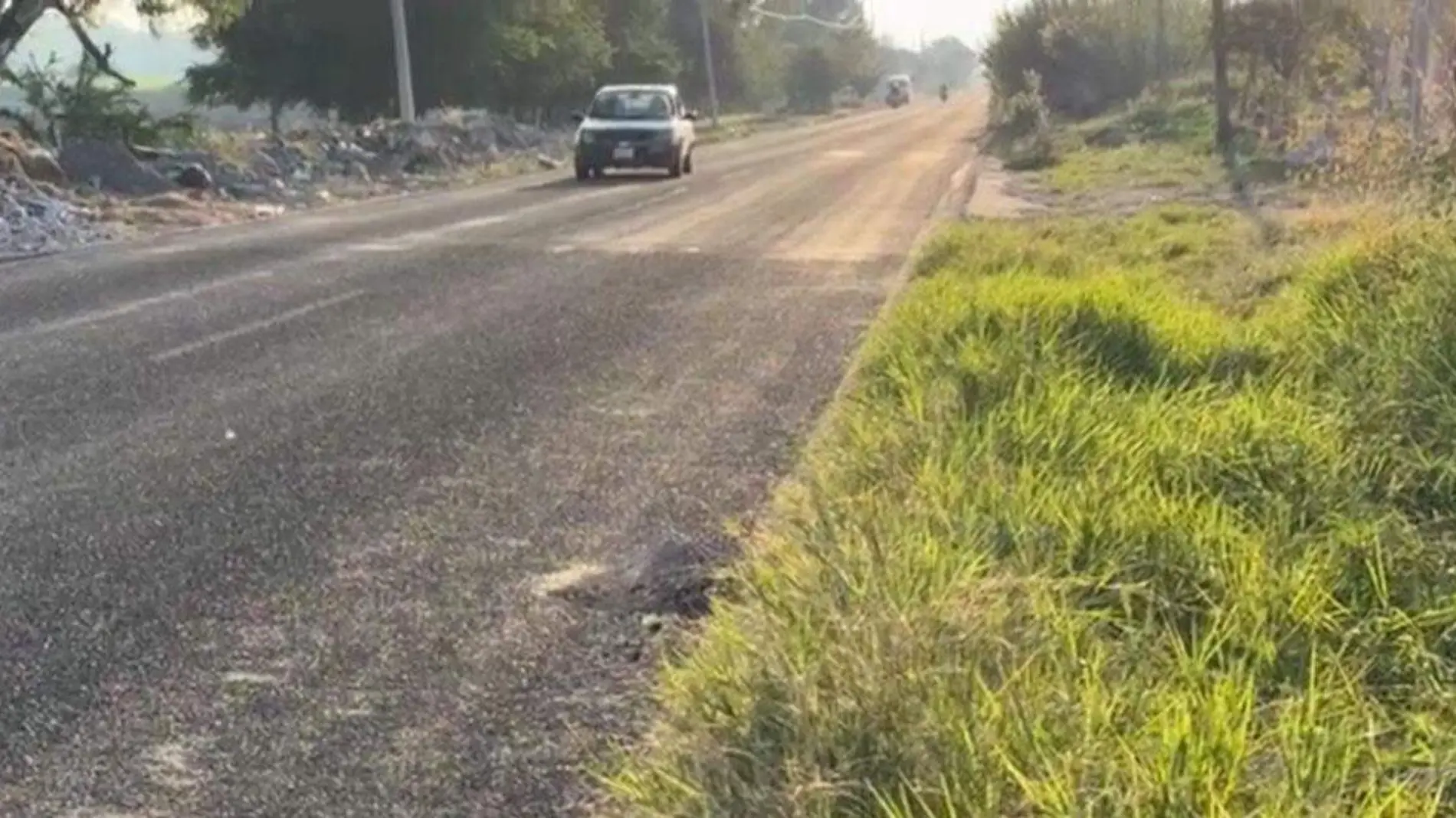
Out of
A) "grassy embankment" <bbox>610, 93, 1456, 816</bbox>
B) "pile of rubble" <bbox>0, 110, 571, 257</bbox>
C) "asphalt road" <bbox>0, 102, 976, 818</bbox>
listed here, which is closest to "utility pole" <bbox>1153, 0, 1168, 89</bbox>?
"pile of rubble" <bbox>0, 110, 571, 257</bbox>

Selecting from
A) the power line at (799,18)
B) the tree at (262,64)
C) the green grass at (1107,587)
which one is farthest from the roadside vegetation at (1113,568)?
the power line at (799,18)

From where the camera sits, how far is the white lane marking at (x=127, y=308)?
11218mm

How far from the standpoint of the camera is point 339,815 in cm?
381

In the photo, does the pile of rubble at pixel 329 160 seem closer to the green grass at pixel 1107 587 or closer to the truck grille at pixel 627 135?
the truck grille at pixel 627 135

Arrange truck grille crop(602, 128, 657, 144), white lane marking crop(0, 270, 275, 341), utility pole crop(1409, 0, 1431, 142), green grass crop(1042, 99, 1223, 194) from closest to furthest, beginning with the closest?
white lane marking crop(0, 270, 275, 341) < utility pole crop(1409, 0, 1431, 142) < green grass crop(1042, 99, 1223, 194) < truck grille crop(602, 128, 657, 144)

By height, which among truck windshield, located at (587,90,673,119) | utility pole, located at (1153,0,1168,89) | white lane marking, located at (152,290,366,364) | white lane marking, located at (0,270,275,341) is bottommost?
white lane marking, located at (152,290,366,364)

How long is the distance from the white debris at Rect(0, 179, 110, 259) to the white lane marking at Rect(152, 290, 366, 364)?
537cm

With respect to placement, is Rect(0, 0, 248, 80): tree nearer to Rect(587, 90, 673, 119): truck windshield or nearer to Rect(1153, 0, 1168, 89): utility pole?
Rect(587, 90, 673, 119): truck windshield

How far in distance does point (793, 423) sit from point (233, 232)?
12.5 m

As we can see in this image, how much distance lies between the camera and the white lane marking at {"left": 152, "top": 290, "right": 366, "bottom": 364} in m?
10.2

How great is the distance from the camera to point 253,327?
11.2 meters

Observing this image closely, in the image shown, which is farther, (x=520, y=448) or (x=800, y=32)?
(x=800, y=32)

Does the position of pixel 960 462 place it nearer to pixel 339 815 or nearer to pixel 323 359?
pixel 339 815

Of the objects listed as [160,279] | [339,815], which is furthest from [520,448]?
[160,279]
